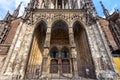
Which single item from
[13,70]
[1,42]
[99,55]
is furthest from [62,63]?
[1,42]

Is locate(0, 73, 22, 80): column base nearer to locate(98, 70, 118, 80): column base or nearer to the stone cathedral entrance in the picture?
the stone cathedral entrance

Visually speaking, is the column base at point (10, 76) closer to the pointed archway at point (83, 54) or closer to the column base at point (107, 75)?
the pointed archway at point (83, 54)

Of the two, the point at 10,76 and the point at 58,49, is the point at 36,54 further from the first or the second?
the point at 10,76

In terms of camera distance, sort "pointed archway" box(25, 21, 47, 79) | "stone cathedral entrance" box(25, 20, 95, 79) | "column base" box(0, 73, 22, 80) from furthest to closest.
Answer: "stone cathedral entrance" box(25, 20, 95, 79), "pointed archway" box(25, 21, 47, 79), "column base" box(0, 73, 22, 80)

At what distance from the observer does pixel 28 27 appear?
15180 millimetres

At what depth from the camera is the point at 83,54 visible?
1473 centimetres

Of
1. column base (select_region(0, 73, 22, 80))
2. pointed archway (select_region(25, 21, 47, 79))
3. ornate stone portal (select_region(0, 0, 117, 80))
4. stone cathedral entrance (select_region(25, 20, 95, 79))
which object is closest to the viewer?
column base (select_region(0, 73, 22, 80))

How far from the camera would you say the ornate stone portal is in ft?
37.8

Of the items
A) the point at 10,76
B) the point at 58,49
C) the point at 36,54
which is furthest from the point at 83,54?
the point at 10,76

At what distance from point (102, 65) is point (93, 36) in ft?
10.6

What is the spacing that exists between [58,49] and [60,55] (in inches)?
36.5

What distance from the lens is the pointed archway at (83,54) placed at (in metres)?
12.3

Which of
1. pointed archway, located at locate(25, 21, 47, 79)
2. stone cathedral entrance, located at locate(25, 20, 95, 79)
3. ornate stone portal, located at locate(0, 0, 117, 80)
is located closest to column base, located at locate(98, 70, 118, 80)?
ornate stone portal, located at locate(0, 0, 117, 80)

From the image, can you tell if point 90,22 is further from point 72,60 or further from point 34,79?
point 34,79
